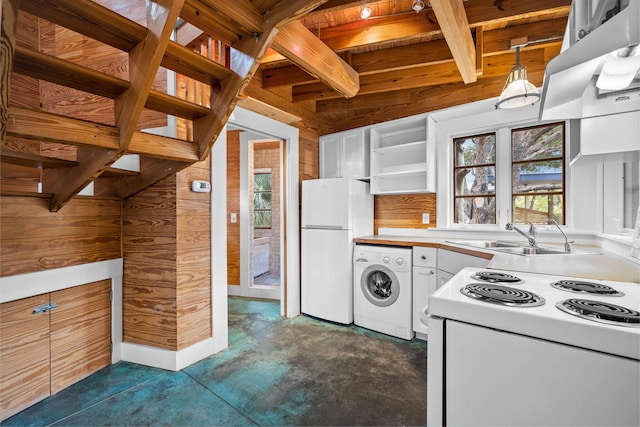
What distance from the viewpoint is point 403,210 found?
355 centimetres

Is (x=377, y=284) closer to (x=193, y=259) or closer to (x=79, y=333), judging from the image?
(x=193, y=259)

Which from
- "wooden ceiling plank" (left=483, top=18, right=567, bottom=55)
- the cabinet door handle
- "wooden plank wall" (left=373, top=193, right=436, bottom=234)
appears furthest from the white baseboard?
"wooden ceiling plank" (left=483, top=18, right=567, bottom=55)

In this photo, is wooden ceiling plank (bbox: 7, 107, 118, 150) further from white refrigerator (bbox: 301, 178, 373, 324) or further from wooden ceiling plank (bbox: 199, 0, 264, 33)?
white refrigerator (bbox: 301, 178, 373, 324)

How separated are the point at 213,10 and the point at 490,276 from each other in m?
1.69

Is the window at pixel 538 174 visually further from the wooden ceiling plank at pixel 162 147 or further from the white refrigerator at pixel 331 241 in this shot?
the wooden ceiling plank at pixel 162 147

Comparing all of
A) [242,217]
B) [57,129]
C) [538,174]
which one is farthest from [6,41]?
[538,174]

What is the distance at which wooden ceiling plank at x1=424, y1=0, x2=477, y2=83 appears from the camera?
1.60 meters

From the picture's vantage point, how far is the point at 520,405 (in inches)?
32.6

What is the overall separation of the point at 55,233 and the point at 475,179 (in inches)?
143

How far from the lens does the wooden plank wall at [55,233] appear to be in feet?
5.83

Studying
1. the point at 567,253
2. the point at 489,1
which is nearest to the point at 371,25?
the point at 489,1

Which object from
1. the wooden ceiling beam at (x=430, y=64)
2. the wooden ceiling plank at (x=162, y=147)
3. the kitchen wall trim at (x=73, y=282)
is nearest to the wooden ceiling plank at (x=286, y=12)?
the wooden ceiling plank at (x=162, y=147)

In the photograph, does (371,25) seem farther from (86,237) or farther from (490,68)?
(86,237)

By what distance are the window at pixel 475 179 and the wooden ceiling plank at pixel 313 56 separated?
4.82ft
